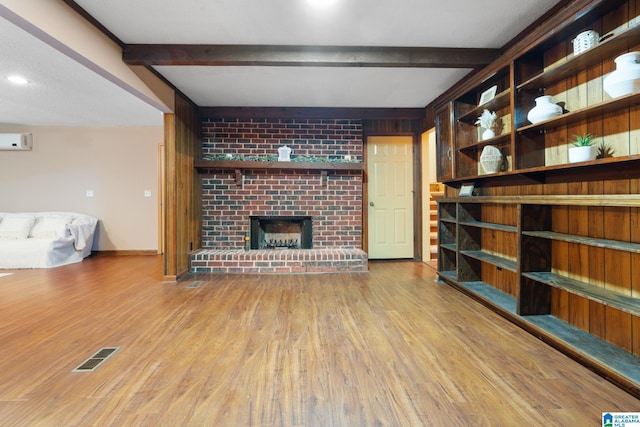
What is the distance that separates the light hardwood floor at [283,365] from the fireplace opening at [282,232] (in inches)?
58.0

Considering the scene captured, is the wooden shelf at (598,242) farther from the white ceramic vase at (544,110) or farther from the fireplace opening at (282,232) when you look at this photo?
the fireplace opening at (282,232)

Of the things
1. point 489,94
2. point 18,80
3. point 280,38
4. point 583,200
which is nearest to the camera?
point 583,200

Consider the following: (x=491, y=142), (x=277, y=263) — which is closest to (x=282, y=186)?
(x=277, y=263)

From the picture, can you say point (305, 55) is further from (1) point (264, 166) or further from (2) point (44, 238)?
(2) point (44, 238)

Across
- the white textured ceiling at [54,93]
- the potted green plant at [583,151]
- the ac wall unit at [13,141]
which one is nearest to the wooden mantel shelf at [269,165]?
the white textured ceiling at [54,93]

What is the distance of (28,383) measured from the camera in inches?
55.6

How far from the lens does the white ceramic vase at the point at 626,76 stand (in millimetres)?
1416

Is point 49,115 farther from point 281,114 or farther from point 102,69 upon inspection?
point 281,114

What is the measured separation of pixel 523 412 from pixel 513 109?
198 centimetres

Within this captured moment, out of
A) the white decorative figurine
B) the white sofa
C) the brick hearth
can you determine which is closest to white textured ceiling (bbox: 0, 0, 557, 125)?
the white decorative figurine

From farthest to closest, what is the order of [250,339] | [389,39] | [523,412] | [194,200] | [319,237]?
[319,237] < [194,200] < [389,39] < [250,339] < [523,412]

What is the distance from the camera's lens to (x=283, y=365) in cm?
157

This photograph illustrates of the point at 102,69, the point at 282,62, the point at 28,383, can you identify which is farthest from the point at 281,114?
the point at 28,383

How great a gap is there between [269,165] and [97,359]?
282 cm
